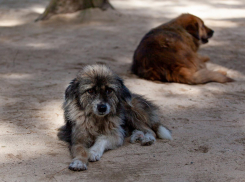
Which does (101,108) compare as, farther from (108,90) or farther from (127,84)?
(127,84)

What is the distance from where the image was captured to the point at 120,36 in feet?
32.9

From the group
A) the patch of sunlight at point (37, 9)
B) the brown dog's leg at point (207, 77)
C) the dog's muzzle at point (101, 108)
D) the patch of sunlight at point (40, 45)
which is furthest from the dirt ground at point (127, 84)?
the dog's muzzle at point (101, 108)

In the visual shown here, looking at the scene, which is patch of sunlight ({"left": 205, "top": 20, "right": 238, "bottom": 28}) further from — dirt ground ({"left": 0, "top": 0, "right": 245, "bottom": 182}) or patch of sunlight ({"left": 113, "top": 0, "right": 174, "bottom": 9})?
patch of sunlight ({"left": 113, "top": 0, "right": 174, "bottom": 9})

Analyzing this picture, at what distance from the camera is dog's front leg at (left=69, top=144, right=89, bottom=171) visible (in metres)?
3.74

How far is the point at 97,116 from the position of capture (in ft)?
14.8

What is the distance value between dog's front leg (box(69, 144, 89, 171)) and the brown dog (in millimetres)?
3225

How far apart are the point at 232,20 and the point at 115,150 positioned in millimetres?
8402

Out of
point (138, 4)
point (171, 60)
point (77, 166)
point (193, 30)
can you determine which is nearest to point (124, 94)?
point (77, 166)

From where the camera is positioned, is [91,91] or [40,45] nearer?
[91,91]

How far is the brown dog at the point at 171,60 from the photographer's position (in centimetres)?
692

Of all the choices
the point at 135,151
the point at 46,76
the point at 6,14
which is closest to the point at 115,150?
the point at 135,151

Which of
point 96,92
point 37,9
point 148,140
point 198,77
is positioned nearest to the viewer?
point 96,92

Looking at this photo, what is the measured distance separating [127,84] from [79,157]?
302 cm

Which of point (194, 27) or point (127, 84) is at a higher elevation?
point (194, 27)
